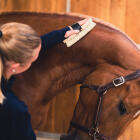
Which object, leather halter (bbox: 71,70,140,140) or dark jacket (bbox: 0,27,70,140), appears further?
leather halter (bbox: 71,70,140,140)

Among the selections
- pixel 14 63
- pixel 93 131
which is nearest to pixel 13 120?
pixel 14 63

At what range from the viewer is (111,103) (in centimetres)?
73

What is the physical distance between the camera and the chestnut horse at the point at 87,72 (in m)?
0.71

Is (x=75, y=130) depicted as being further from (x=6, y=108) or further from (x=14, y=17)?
(x=14, y=17)

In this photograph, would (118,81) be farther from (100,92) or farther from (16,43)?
(16,43)

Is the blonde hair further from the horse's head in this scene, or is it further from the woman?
the horse's head

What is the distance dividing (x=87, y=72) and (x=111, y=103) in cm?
16

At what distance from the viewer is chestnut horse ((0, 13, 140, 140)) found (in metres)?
0.71

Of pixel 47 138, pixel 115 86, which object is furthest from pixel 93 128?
pixel 47 138

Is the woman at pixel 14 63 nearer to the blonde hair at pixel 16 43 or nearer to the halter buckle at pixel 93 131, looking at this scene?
the blonde hair at pixel 16 43

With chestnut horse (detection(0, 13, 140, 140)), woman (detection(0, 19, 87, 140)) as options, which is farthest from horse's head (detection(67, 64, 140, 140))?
woman (detection(0, 19, 87, 140))

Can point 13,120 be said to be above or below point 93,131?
above

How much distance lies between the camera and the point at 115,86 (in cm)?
71

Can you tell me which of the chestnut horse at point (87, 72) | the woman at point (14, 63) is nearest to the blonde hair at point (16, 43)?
the woman at point (14, 63)
